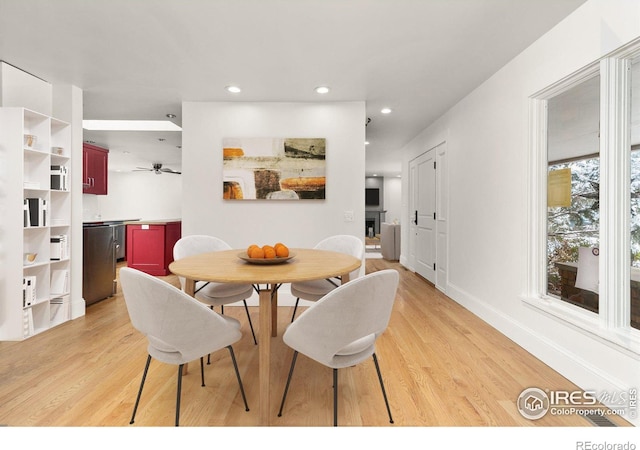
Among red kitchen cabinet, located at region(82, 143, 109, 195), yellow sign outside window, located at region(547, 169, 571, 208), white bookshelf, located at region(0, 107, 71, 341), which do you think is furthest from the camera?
red kitchen cabinet, located at region(82, 143, 109, 195)

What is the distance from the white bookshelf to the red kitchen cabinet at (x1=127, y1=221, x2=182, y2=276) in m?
2.09

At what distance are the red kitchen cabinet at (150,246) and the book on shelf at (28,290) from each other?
250 cm

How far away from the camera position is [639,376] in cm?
168

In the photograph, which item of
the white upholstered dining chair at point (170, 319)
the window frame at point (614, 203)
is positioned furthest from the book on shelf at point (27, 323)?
the window frame at point (614, 203)

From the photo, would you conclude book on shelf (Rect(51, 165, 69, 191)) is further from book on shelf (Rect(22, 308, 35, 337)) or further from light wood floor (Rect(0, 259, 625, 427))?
light wood floor (Rect(0, 259, 625, 427))

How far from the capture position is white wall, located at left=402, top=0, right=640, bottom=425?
188 cm

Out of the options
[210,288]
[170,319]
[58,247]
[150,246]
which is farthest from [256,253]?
[150,246]

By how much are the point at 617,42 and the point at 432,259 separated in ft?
11.2

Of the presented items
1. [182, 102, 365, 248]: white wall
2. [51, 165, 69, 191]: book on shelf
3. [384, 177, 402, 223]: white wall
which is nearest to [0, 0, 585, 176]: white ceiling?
[182, 102, 365, 248]: white wall

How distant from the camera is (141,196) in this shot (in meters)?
9.05

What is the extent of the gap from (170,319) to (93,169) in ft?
15.1

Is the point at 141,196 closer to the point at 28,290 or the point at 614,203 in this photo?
the point at 28,290

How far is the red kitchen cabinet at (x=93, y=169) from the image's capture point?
464 cm

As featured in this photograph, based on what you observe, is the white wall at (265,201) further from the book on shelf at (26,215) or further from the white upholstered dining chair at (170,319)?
the white upholstered dining chair at (170,319)
